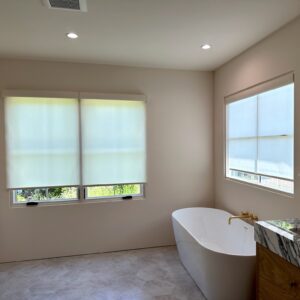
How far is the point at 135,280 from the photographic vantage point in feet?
9.30

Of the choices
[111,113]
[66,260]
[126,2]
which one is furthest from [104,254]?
[126,2]

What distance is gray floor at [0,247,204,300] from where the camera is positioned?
101 inches

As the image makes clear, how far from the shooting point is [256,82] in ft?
9.34

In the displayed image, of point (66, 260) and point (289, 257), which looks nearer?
point (289, 257)

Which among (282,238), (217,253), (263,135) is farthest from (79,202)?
(282,238)

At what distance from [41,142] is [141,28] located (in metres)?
1.93

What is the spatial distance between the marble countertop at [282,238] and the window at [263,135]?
2.61 ft

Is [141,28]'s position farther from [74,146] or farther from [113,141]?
[74,146]

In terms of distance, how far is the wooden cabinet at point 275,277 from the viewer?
1.45 m

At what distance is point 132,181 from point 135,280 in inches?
50.6

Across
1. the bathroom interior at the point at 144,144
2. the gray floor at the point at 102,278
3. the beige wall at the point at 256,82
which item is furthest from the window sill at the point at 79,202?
the beige wall at the point at 256,82

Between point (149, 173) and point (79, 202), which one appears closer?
point (79, 202)

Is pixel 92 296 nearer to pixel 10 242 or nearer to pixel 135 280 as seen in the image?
pixel 135 280

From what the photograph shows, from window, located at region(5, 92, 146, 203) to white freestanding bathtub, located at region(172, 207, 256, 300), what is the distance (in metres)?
0.97
